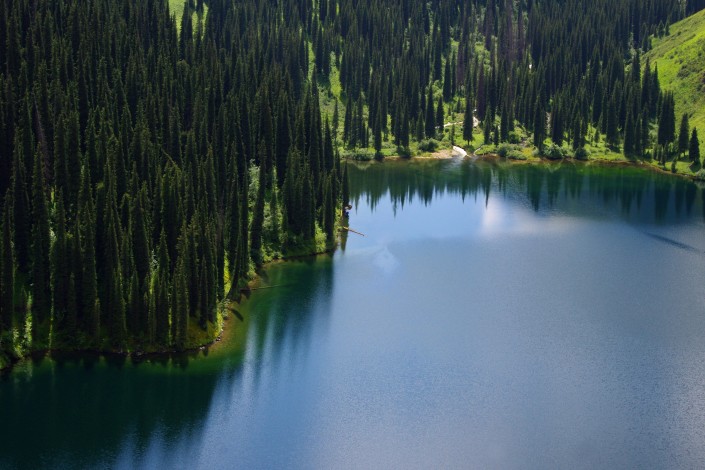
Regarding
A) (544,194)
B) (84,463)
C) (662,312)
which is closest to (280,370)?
(84,463)

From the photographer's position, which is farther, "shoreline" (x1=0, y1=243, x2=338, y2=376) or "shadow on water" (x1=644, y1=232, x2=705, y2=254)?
"shadow on water" (x1=644, y1=232, x2=705, y2=254)

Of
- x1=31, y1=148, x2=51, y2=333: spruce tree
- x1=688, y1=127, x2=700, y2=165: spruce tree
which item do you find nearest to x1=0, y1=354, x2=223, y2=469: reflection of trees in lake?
x1=31, y1=148, x2=51, y2=333: spruce tree

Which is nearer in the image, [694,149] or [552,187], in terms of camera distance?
[552,187]

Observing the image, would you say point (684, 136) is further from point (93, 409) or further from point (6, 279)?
point (93, 409)

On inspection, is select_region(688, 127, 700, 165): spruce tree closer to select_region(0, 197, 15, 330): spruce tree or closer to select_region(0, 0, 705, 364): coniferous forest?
select_region(0, 0, 705, 364): coniferous forest

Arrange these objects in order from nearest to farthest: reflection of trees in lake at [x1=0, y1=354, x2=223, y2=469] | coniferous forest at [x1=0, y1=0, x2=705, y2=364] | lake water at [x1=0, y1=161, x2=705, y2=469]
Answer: reflection of trees in lake at [x1=0, y1=354, x2=223, y2=469] < lake water at [x1=0, y1=161, x2=705, y2=469] < coniferous forest at [x1=0, y1=0, x2=705, y2=364]

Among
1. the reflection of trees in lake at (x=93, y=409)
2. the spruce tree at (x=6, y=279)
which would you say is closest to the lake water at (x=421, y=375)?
the reflection of trees in lake at (x=93, y=409)

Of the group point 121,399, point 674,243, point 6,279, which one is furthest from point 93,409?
point 674,243
